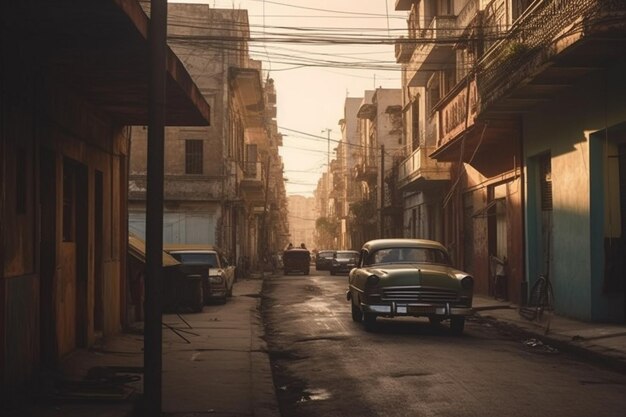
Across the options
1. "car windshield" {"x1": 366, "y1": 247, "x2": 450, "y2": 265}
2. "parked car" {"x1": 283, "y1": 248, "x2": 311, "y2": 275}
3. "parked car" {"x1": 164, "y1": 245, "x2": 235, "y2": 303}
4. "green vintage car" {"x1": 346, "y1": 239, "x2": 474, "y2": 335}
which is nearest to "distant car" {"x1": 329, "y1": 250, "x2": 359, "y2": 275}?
"parked car" {"x1": 283, "y1": 248, "x2": 311, "y2": 275}

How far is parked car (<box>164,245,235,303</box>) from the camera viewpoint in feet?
74.0

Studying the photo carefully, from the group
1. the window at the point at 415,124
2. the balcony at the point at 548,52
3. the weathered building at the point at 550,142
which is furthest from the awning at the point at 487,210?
the window at the point at 415,124

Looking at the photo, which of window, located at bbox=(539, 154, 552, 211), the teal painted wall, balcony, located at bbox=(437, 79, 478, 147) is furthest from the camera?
balcony, located at bbox=(437, 79, 478, 147)

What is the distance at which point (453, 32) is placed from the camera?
93.2 feet

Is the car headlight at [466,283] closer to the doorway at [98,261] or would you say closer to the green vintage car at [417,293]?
the green vintage car at [417,293]

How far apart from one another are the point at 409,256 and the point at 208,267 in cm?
755

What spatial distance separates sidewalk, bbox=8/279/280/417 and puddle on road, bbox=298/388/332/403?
0.34 m

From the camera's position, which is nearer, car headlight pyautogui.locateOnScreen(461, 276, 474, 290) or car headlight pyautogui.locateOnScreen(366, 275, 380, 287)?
car headlight pyautogui.locateOnScreen(461, 276, 474, 290)

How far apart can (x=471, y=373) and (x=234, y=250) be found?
1363 inches

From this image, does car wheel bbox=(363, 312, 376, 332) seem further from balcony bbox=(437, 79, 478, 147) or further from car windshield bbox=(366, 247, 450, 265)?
balcony bbox=(437, 79, 478, 147)

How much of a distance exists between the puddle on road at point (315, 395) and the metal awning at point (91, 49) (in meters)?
3.67

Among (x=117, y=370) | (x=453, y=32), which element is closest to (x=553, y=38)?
(x=117, y=370)

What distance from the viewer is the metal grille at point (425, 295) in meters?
14.9

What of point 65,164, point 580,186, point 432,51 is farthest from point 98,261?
point 432,51
